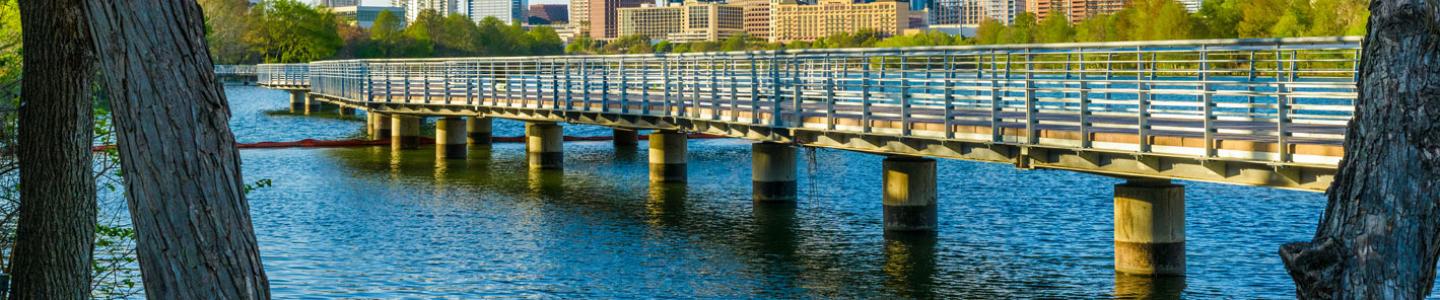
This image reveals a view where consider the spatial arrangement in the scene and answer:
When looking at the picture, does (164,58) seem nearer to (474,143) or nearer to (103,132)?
(103,132)

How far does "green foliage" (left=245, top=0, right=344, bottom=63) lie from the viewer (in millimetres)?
158750

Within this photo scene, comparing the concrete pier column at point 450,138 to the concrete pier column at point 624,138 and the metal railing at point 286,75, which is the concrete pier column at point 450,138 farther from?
the metal railing at point 286,75

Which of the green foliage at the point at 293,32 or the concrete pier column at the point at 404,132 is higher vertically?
the green foliage at the point at 293,32

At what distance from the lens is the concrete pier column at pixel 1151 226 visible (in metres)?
19.4

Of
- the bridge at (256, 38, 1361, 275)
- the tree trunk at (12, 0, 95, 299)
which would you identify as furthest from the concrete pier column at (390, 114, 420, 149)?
the tree trunk at (12, 0, 95, 299)

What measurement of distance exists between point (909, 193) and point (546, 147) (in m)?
17.0

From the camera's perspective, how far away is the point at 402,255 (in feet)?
78.1

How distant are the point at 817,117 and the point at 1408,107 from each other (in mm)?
18791

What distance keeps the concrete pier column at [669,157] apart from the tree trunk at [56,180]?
25.0 m

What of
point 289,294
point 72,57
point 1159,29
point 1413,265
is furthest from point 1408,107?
point 1159,29

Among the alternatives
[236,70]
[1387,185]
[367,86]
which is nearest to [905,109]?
[1387,185]

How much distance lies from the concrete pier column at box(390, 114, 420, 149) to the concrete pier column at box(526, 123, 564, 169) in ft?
34.4

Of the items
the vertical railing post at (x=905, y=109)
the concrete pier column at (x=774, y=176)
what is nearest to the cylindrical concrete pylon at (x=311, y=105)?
the concrete pier column at (x=774, y=176)

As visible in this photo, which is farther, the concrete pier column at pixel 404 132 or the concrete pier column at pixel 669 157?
the concrete pier column at pixel 404 132
